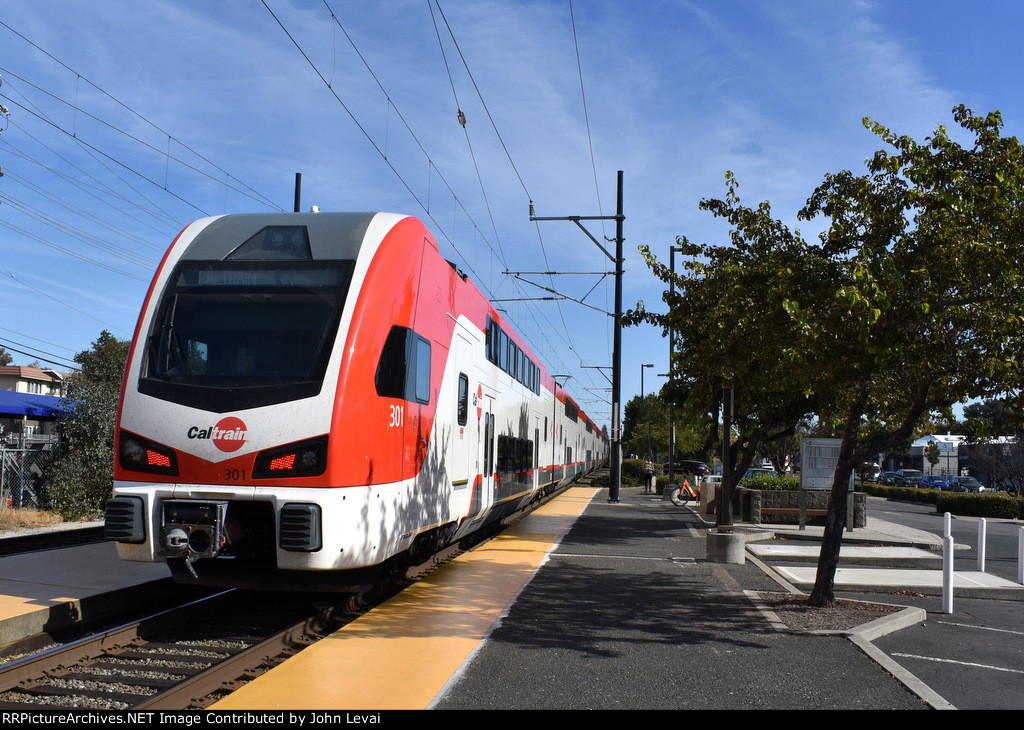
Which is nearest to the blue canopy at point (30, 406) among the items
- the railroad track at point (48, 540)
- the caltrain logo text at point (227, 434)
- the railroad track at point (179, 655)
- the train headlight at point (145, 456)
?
the railroad track at point (48, 540)

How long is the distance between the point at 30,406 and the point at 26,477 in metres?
3.74

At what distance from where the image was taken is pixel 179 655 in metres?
6.68

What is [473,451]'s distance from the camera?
37.4ft

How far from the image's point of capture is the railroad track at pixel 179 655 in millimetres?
5449

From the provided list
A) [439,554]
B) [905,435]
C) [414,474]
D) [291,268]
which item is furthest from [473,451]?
[905,435]

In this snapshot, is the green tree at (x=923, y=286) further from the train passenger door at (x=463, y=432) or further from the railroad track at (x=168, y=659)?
the railroad track at (x=168, y=659)

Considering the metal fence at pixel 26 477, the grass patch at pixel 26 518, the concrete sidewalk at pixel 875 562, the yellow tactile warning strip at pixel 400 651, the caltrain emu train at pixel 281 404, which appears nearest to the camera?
the yellow tactile warning strip at pixel 400 651

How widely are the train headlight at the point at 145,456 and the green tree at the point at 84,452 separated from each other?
11184 millimetres

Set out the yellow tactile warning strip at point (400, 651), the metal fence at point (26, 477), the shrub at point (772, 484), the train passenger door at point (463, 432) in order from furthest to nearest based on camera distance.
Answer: the shrub at point (772, 484), the metal fence at point (26, 477), the train passenger door at point (463, 432), the yellow tactile warning strip at point (400, 651)

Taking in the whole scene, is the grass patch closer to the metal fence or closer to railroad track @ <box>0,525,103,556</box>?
railroad track @ <box>0,525,103,556</box>

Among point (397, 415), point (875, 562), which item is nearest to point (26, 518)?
point (397, 415)

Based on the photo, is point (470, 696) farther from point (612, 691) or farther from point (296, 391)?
point (296, 391)

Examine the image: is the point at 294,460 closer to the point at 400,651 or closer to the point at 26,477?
the point at 400,651
